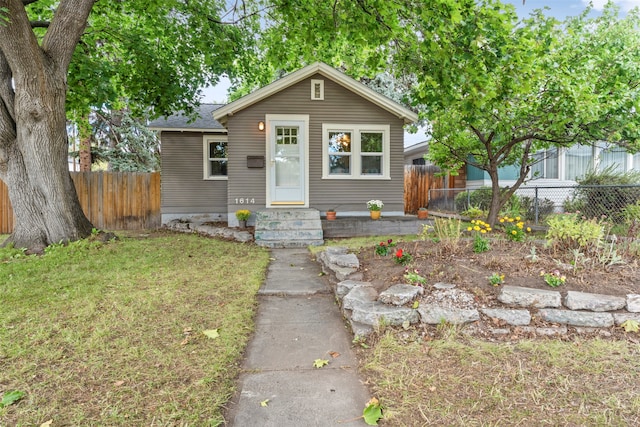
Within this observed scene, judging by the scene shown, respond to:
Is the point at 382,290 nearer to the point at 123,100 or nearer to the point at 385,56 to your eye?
the point at 385,56

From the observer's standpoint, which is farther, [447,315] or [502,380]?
[447,315]

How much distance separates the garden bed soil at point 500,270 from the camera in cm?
326

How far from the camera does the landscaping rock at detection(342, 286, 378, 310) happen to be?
10.6 ft

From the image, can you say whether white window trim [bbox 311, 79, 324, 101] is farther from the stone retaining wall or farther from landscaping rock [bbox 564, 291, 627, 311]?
landscaping rock [bbox 564, 291, 627, 311]

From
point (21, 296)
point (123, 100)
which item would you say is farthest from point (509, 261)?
point (123, 100)

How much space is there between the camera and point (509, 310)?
9.90 ft

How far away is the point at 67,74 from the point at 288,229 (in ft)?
17.8

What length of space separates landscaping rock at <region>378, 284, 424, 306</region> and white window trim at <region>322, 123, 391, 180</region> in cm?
629

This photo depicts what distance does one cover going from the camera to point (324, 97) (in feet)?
30.1

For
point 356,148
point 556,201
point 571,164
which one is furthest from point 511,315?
point 571,164

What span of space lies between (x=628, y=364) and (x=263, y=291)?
3285mm

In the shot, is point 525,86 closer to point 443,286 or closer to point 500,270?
point 500,270

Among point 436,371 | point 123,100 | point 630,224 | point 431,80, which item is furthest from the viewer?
point 123,100

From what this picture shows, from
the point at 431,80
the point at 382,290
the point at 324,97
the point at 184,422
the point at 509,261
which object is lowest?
the point at 184,422
